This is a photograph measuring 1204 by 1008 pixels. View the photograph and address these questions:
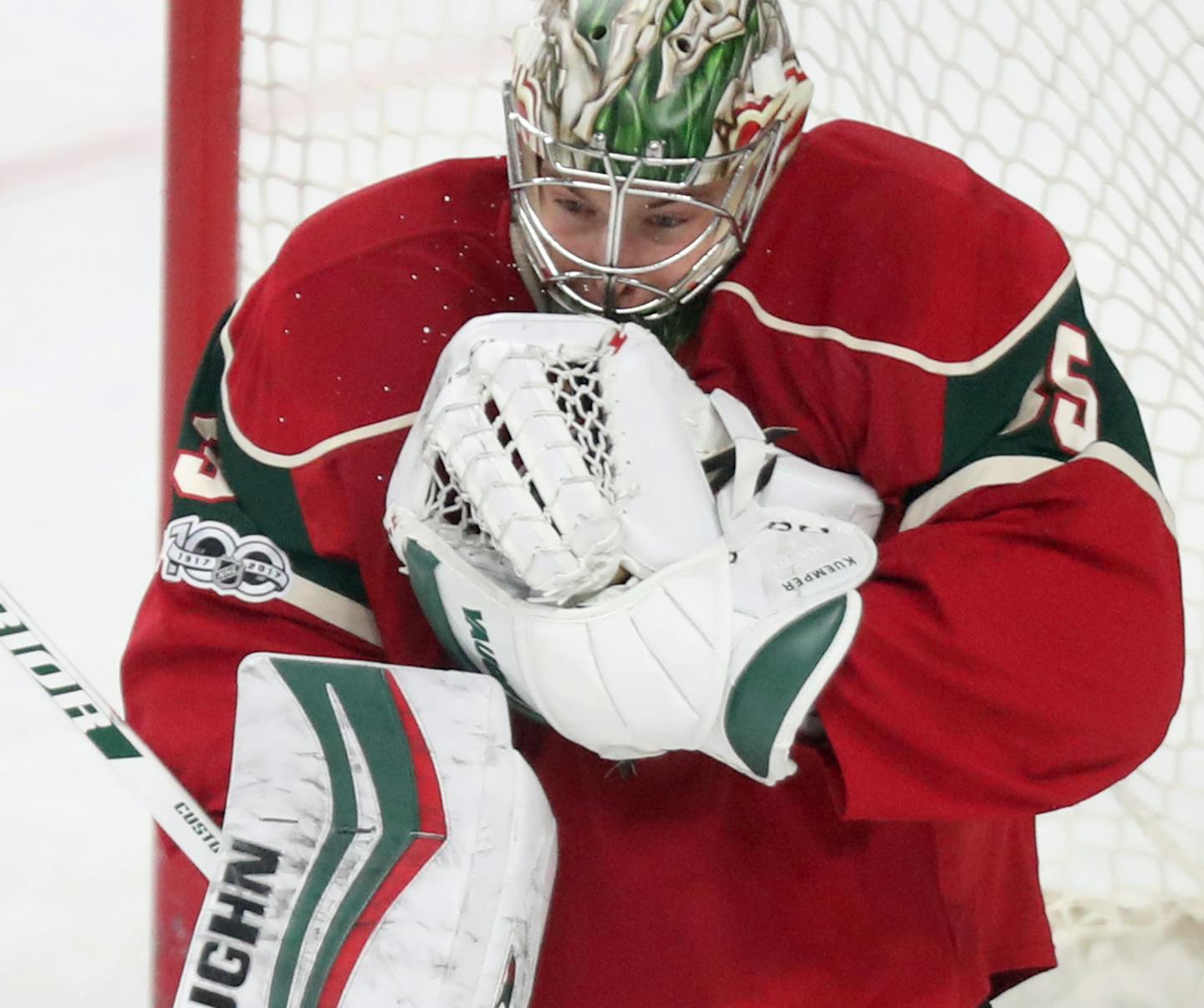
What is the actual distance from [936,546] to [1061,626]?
9cm

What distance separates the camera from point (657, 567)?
0.98 meters

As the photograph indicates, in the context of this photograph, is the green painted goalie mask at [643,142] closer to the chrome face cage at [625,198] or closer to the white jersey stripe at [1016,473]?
the chrome face cage at [625,198]

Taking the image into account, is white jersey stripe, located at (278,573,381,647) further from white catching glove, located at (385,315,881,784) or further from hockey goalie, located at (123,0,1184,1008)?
white catching glove, located at (385,315,881,784)

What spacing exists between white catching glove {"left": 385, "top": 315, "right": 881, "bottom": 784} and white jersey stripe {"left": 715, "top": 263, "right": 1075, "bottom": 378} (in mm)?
97

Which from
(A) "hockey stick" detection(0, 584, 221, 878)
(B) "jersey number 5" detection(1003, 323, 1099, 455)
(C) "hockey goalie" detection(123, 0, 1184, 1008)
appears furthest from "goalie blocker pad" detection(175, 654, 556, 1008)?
(B) "jersey number 5" detection(1003, 323, 1099, 455)

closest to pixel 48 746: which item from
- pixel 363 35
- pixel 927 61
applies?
pixel 363 35

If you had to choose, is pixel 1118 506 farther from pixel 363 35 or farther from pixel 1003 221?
pixel 363 35

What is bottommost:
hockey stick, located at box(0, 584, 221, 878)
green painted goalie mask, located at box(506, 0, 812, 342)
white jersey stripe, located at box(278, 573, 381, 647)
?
hockey stick, located at box(0, 584, 221, 878)

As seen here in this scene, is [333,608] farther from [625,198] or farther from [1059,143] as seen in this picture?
[1059,143]

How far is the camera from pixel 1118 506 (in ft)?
3.46

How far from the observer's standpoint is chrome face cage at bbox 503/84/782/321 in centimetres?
114

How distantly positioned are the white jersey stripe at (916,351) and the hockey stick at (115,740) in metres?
0.53

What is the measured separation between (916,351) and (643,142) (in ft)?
0.79

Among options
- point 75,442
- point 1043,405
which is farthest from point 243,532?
point 75,442
